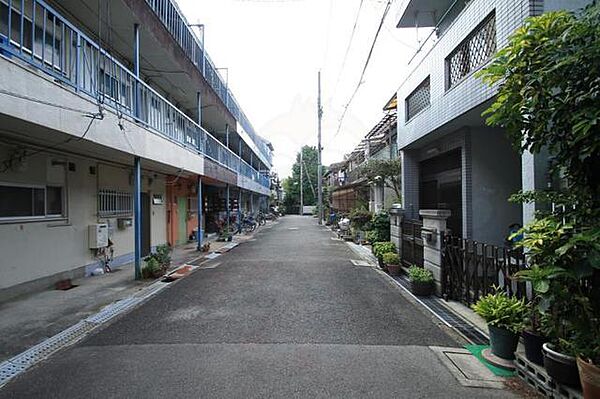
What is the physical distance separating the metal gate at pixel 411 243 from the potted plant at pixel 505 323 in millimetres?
4279

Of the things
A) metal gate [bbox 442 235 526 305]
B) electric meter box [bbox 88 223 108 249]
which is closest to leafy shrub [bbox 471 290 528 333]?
metal gate [bbox 442 235 526 305]

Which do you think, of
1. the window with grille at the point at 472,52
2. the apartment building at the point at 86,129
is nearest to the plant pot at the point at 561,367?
the window with grille at the point at 472,52

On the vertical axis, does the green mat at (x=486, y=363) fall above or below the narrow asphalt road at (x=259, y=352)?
below

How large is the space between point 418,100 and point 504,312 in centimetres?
783

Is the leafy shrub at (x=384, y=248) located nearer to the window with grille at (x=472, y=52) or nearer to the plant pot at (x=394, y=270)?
the plant pot at (x=394, y=270)

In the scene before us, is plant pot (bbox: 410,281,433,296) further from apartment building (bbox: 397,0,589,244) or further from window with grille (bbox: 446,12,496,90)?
window with grille (bbox: 446,12,496,90)

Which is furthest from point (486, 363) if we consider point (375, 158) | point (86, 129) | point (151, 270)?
point (375, 158)

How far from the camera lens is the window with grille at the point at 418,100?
400 inches

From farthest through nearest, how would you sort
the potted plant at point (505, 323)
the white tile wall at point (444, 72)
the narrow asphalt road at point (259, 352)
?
the white tile wall at point (444, 72)
the potted plant at point (505, 323)
the narrow asphalt road at point (259, 352)

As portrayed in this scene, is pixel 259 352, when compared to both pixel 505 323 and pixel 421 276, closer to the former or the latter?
pixel 505 323

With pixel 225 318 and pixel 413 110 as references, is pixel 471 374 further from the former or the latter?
pixel 413 110

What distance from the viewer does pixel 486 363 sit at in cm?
426

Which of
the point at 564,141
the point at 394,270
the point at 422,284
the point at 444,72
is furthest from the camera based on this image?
the point at 394,270

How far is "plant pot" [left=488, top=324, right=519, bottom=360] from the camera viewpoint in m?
4.19
